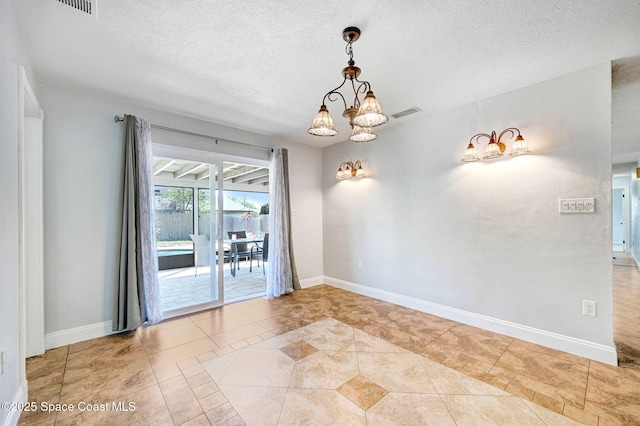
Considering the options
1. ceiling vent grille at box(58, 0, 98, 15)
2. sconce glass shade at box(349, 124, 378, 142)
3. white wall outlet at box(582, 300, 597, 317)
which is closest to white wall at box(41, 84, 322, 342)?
ceiling vent grille at box(58, 0, 98, 15)

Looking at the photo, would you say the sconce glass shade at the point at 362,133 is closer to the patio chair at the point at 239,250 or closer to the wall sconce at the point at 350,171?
the wall sconce at the point at 350,171

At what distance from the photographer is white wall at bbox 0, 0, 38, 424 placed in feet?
5.12

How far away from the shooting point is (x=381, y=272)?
4.21 m

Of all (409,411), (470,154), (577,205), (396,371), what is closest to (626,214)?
(577,205)

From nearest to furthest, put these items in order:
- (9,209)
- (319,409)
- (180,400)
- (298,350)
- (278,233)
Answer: (9,209) < (319,409) < (180,400) < (298,350) < (278,233)

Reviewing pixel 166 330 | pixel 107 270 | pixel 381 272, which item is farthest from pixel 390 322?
pixel 107 270

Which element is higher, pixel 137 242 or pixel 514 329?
pixel 137 242

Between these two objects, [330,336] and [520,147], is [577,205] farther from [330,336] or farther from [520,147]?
[330,336]

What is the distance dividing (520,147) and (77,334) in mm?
Result: 4978

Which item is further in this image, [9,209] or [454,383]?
[454,383]

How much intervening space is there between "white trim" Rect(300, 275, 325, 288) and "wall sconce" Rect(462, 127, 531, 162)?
3200mm

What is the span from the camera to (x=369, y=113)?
178cm

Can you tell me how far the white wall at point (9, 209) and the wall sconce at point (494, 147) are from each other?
387 cm

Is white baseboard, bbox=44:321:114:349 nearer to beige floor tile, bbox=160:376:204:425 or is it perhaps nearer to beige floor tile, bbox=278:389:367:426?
beige floor tile, bbox=160:376:204:425
